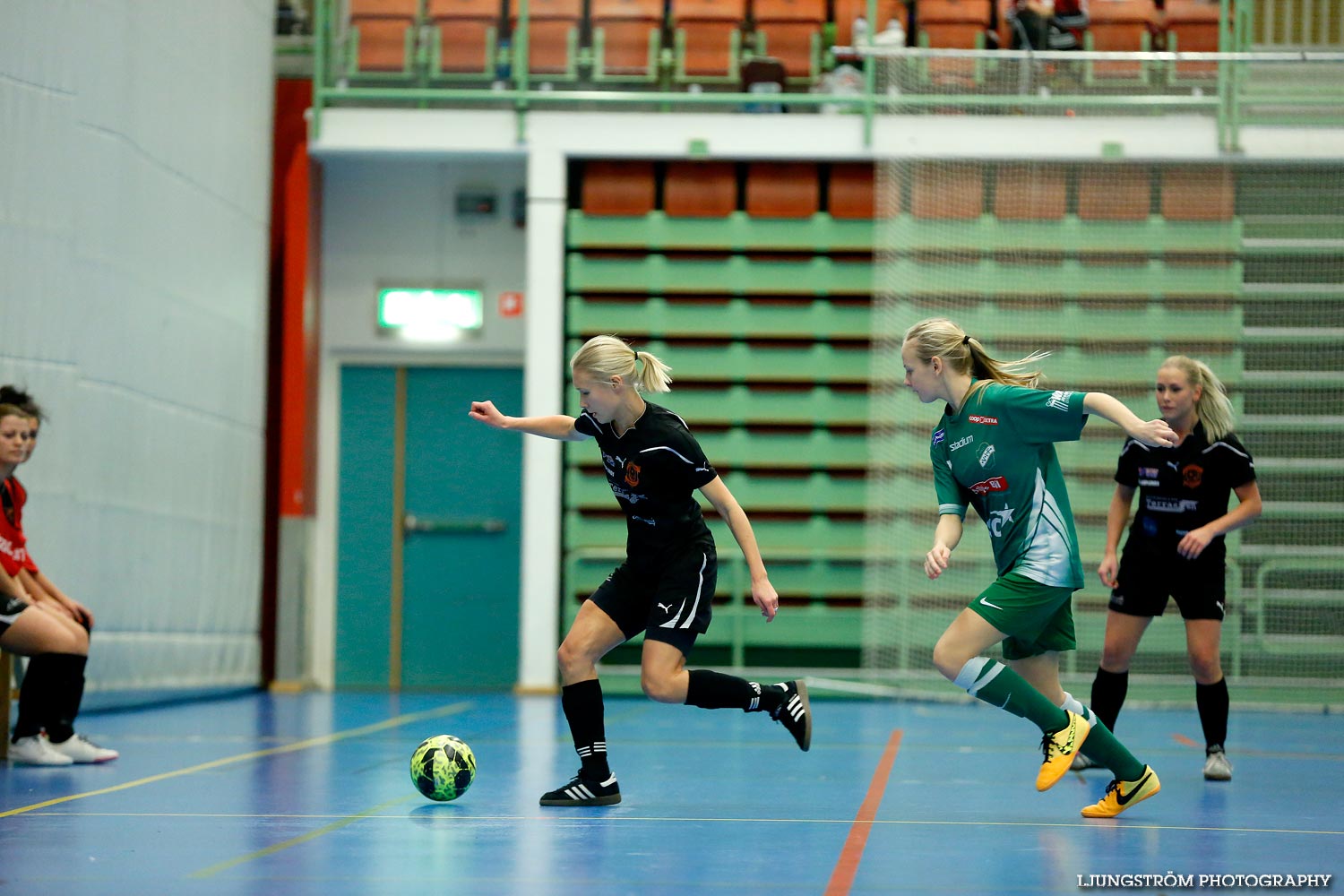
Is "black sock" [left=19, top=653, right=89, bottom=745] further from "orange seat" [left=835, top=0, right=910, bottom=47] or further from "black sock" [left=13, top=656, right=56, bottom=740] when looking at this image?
"orange seat" [left=835, top=0, right=910, bottom=47]

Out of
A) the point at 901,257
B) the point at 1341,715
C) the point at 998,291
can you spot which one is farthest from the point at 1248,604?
the point at 901,257

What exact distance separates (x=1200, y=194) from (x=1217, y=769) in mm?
6950

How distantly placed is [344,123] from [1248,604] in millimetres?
8254

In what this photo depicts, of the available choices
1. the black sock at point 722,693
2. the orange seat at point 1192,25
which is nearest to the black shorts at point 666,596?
the black sock at point 722,693

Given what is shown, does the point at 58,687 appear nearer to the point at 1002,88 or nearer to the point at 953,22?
the point at 1002,88

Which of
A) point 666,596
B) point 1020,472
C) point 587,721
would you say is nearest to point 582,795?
point 587,721

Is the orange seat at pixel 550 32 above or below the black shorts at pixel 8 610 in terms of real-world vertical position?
above

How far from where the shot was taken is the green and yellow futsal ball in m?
4.87

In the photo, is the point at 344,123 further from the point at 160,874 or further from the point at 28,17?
the point at 160,874

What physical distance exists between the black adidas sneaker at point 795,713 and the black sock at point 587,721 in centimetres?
70

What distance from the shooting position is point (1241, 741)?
7906mm

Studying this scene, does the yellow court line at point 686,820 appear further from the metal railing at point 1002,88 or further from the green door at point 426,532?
the green door at point 426,532

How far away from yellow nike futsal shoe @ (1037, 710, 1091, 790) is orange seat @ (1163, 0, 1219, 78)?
8.92 meters

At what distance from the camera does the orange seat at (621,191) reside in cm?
1211
